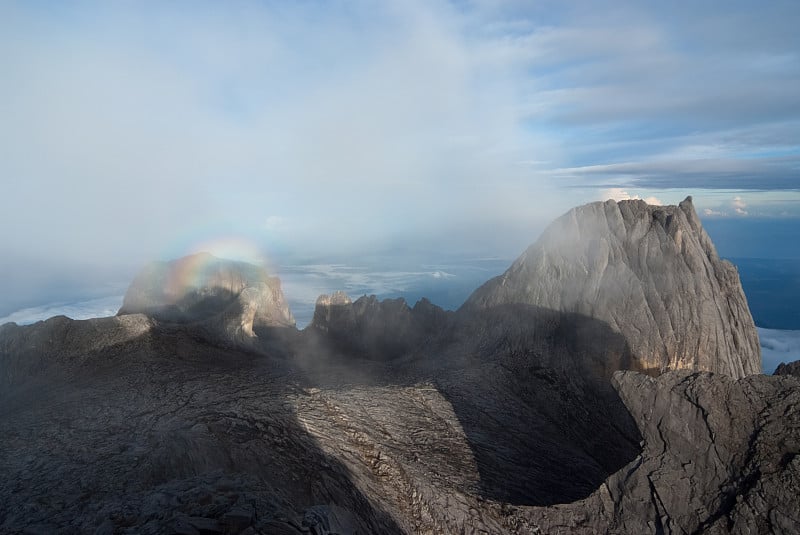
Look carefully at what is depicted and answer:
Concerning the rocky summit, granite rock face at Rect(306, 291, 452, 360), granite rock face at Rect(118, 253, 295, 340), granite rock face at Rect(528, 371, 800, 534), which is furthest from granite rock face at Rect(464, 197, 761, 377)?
granite rock face at Rect(118, 253, 295, 340)

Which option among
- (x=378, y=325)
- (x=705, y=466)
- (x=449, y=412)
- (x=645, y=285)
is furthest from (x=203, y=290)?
(x=705, y=466)

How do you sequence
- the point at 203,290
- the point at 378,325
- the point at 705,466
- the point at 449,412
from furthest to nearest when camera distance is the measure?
1. the point at 203,290
2. the point at 378,325
3. the point at 449,412
4. the point at 705,466

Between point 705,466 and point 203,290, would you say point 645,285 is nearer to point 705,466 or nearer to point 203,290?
point 705,466

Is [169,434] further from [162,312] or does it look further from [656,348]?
[162,312]

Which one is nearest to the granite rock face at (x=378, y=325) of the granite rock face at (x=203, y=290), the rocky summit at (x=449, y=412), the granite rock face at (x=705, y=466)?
the rocky summit at (x=449, y=412)

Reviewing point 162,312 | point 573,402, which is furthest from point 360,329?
point 573,402
